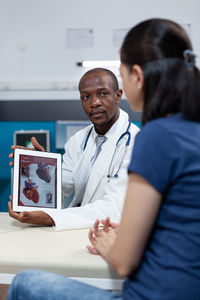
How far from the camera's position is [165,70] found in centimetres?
72

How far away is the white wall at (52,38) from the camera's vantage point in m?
3.36

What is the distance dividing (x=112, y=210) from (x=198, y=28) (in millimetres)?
2684

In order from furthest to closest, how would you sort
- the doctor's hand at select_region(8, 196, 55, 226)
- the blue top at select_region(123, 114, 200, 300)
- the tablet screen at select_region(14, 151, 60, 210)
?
1. the tablet screen at select_region(14, 151, 60, 210)
2. the doctor's hand at select_region(8, 196, 55, 226)
3. the blue top at select_region(123, 114, 200, 300)

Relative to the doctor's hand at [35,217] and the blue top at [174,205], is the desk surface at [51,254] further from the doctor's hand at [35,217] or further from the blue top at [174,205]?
the blue top at [174,205]

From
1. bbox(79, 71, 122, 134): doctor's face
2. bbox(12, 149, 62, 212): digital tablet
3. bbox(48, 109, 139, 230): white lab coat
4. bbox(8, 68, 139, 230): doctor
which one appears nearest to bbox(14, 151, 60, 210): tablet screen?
bbox(12, 149, 62, 212): digital tablet

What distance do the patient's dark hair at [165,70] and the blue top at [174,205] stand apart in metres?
0.06

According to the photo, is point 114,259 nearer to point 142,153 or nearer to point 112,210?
point 142,153

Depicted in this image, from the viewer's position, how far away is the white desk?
0.88 meters

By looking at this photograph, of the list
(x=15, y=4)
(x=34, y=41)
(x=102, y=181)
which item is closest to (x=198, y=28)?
(x=34, y=41)

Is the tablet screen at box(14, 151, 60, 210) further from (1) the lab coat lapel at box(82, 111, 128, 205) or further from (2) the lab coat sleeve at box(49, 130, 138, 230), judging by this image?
(1) the lab coat lapel at box(82, 111, 128, 205)

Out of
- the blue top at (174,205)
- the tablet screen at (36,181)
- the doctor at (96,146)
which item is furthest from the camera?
the doctor at (96,146)

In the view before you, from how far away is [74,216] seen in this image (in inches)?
47.3

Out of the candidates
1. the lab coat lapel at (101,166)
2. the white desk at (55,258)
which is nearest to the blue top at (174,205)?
the white desk at (55,258)

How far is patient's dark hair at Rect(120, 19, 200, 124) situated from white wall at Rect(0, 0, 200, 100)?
265 cm
